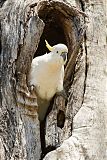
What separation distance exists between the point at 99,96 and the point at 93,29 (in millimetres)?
484

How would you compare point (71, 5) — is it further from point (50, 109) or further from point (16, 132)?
point (16, 132)

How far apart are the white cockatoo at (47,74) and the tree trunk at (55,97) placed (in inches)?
1.9

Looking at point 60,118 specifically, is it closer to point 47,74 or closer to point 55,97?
Result: point 55,97

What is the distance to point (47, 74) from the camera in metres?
2.52

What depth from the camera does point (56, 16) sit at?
2.74 metres

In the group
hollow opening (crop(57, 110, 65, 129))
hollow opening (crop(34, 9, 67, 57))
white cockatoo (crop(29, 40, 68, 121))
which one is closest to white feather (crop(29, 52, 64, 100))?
white cockatoo (crop(29, 40, 68, 121))

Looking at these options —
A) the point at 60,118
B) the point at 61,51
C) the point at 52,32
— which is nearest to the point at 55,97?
the point at 60,118

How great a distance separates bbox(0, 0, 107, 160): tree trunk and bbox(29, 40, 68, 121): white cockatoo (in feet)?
0.16

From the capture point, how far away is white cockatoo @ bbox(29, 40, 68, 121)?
2.48 m

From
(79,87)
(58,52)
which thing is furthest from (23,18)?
(79,87)

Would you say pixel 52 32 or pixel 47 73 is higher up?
pixel 52 32

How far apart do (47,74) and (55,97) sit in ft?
0.49

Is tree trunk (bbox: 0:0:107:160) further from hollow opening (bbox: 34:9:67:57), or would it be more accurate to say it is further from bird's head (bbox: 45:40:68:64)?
bird's head (bbox: 45:40:68:64)

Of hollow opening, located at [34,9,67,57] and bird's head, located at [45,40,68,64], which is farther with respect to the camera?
hollow opening, located at [34,9,67,57]
